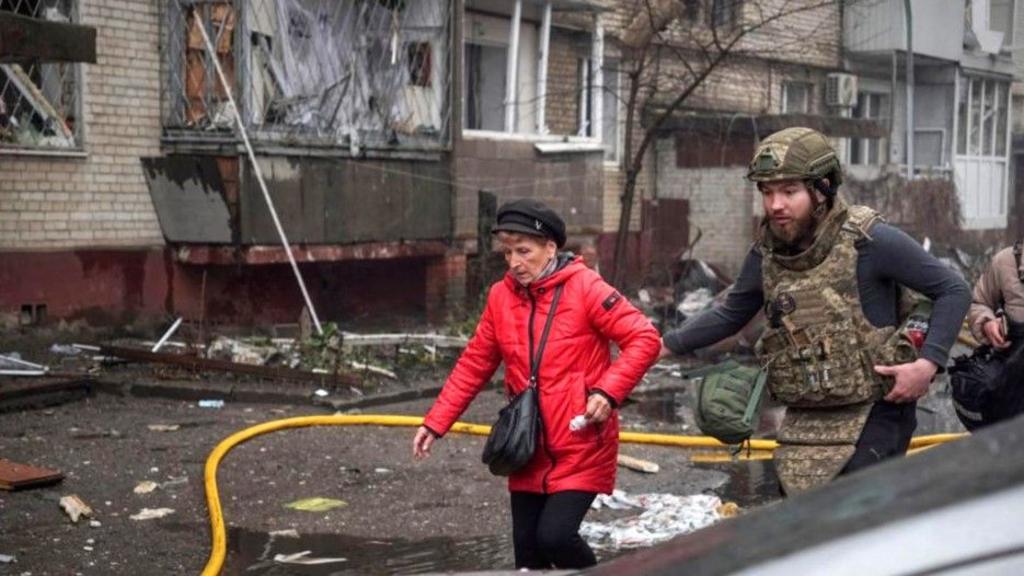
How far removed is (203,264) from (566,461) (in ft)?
27.8

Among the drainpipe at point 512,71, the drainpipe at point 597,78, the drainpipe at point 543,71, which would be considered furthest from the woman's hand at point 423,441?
the drainpipe at point 597,78

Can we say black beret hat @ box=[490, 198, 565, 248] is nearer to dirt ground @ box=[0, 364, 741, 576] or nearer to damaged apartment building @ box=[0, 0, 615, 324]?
dirt ground @ box=[0, 364, 741, 576]

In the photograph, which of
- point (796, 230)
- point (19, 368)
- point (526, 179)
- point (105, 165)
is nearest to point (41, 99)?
point (105, 165)

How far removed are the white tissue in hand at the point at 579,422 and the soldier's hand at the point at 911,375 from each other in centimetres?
101

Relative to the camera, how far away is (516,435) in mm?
4750

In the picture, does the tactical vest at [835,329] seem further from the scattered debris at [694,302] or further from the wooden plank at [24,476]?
the scattered debris at [694,302]

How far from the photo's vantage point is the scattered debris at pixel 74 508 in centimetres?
686

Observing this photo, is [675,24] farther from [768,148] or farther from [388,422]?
[768,148]

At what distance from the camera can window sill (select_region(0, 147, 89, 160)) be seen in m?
11.2

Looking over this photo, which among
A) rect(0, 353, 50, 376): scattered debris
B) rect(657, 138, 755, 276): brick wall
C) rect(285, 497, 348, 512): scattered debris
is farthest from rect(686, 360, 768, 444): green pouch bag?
rect(657, 138, 755, 276): brick wall

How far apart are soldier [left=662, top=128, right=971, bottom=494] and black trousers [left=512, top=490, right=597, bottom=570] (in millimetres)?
755

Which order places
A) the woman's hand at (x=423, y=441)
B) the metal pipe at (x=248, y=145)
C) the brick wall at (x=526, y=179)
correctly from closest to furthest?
the woman's hand at (x=423, y=441)
the metal pipe at (x=248, y=145)
the brick wall at (x=526, y=179)

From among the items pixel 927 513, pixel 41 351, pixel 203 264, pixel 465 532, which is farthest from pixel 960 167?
pixel 927 513

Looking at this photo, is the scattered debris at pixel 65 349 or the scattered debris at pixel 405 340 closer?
the scattered debris at pixel 65 349
